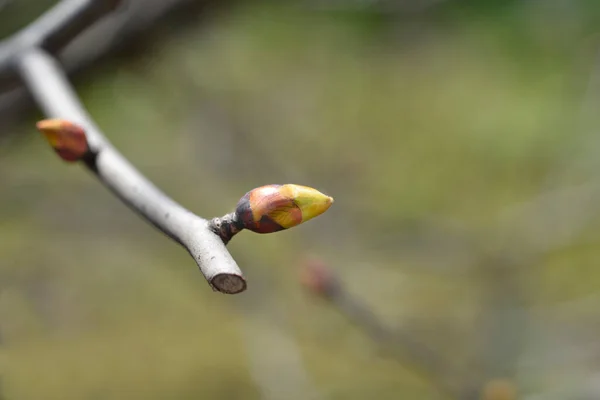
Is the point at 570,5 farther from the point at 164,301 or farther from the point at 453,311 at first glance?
the point at 164,301

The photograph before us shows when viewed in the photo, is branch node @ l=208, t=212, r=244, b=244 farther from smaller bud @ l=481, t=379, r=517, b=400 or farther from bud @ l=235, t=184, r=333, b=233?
smaller bud @ l=481, t=379, r=517, b=400

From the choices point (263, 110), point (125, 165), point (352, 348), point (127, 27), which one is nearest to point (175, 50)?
point (127, 27)

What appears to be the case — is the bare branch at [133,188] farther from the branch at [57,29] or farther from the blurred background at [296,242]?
the blurred background at [296,242]

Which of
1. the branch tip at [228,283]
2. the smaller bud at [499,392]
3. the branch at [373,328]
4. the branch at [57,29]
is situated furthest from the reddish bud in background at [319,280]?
the branch tip at [228,283]

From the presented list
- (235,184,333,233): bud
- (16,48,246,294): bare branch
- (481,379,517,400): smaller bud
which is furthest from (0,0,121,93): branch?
(481,379,517,400): smaller bud

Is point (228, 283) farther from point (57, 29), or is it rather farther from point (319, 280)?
point (319, 280)

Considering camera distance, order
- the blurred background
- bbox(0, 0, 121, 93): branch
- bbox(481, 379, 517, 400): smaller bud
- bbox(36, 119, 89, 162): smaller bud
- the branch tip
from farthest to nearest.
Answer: the blurred background → bbox(481, 379, 517, 400): smaller bud → bbox(0, 0, 121, 93): branch → bbox(36, 119, 89, 162): smaller bud → the branch tip

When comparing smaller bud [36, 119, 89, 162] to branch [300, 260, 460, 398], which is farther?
branch [300, 260, 460, 398]

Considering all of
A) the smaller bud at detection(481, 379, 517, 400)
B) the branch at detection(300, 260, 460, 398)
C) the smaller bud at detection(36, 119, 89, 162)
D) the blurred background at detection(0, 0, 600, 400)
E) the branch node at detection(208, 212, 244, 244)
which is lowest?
the branch node at detection(208, 212, 244, 244)
